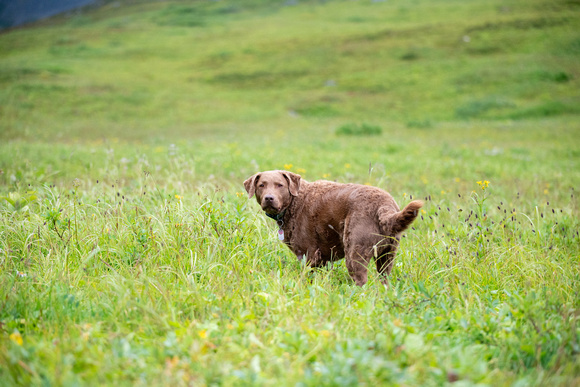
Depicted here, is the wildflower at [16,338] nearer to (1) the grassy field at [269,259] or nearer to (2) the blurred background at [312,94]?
(1) the grassy field at [269,259]

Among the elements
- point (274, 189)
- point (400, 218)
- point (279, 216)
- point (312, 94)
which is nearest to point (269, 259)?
point (279, 216)

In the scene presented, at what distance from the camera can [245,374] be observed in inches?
78.1

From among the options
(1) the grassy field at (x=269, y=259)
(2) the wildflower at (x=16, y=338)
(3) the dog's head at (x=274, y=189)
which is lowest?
(1) the grassy field at (x=269, y=259)

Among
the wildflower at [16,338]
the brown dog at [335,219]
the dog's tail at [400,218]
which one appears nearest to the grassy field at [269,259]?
the wildflower at [16,338]

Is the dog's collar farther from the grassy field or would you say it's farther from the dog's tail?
the dog's tail

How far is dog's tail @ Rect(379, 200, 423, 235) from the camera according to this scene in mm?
3106

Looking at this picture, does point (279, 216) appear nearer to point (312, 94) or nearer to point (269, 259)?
point (269, 259)

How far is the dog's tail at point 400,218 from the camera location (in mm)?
3106

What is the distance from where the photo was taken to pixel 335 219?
381 centimetres

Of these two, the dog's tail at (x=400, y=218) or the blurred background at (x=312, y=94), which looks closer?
the dog's tail at (x=400, y=218)

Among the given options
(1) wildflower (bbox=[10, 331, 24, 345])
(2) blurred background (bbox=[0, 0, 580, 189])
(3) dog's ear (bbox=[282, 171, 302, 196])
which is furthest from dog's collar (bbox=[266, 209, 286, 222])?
(2) blurred background (bbox=[0, 0, 580, 189])

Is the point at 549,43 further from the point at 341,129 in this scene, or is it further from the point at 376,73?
the point at 341,129

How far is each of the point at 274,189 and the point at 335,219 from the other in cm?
68

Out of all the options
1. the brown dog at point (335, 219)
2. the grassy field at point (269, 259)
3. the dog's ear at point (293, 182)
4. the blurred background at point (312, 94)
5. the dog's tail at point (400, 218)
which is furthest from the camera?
the blurred background at point (312, 94)
